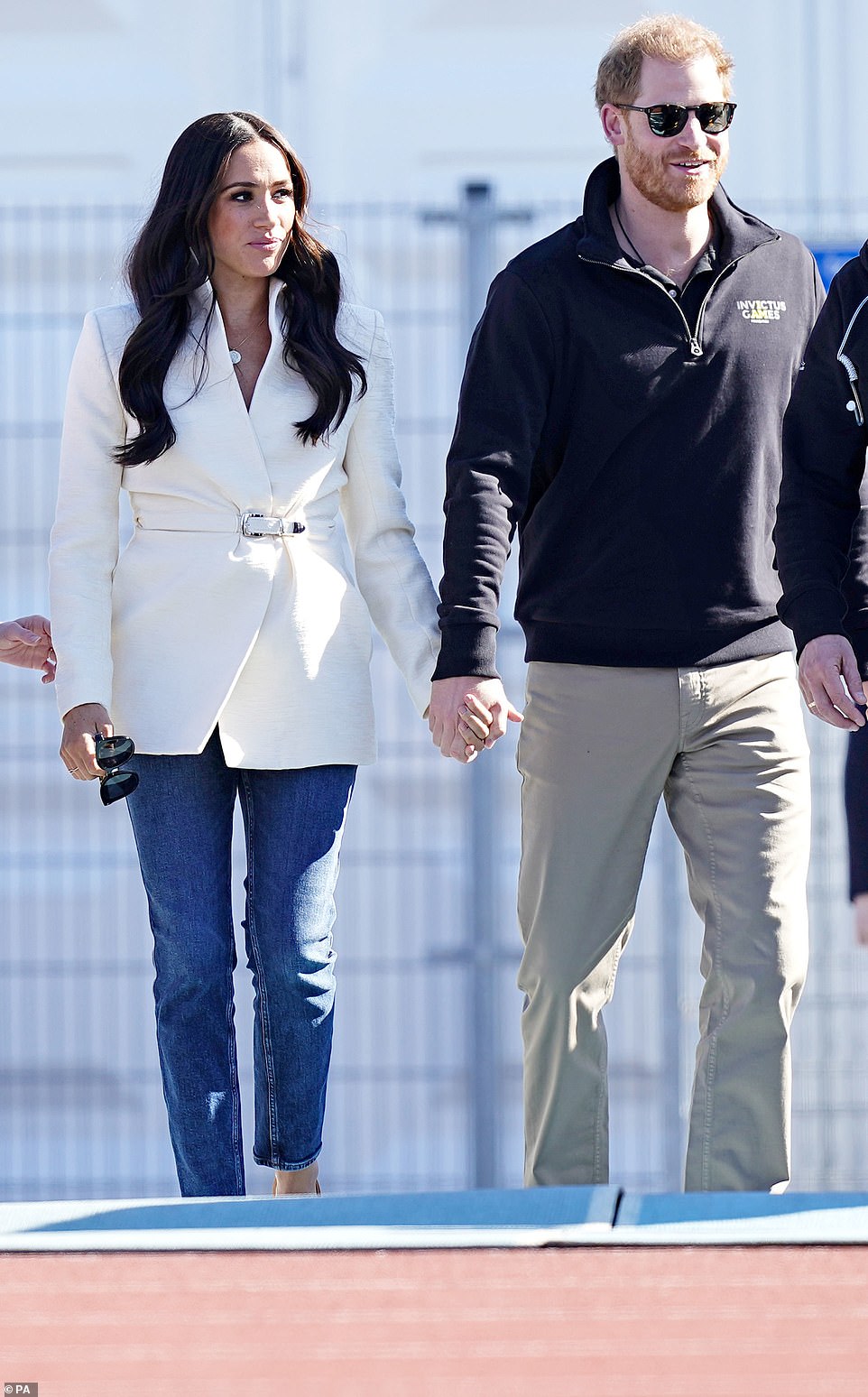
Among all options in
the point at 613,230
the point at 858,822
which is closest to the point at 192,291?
the point at 613,230

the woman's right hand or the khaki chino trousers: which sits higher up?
the woman's right hand

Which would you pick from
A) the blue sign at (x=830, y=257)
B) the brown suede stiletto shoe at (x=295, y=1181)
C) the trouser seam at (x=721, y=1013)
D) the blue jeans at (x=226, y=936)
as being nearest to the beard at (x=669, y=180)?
the trouser seam at (x=721, y=1013)

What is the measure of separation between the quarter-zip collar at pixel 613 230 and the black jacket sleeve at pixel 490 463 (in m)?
0.11

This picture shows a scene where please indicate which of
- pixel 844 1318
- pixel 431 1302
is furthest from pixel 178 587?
pixel 844 1318

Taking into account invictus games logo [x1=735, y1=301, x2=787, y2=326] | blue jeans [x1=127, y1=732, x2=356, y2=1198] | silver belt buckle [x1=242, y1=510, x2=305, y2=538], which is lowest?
blue jeans [x1=127, y1=732, x2=356, y2=1198]

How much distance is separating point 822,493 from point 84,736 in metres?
0.98

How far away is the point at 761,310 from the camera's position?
2410 mm

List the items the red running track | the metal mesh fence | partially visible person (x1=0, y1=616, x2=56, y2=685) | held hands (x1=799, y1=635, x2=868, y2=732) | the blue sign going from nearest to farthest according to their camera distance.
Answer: the red running track → held hands (x1=799, y1=635, x2=868, y2=732) → partially visible person (x1=0, y1=616, x2=56, y2=685) → the blue sign → the metal mesh fence

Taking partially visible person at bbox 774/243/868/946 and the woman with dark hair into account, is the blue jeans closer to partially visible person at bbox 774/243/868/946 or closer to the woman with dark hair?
the woman with dark hair

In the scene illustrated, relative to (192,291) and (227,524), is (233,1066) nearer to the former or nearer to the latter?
(227,524)

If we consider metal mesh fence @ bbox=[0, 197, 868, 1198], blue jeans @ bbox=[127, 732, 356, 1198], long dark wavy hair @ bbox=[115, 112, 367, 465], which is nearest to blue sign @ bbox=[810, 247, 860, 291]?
metal mesh fence @ bbox=[0, 197, 868, 1198]

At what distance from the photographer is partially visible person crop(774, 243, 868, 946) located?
86.4 inches

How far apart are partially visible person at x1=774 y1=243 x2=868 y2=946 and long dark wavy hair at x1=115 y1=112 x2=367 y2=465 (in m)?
0.60

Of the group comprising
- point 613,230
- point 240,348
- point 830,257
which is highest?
point 830,257
